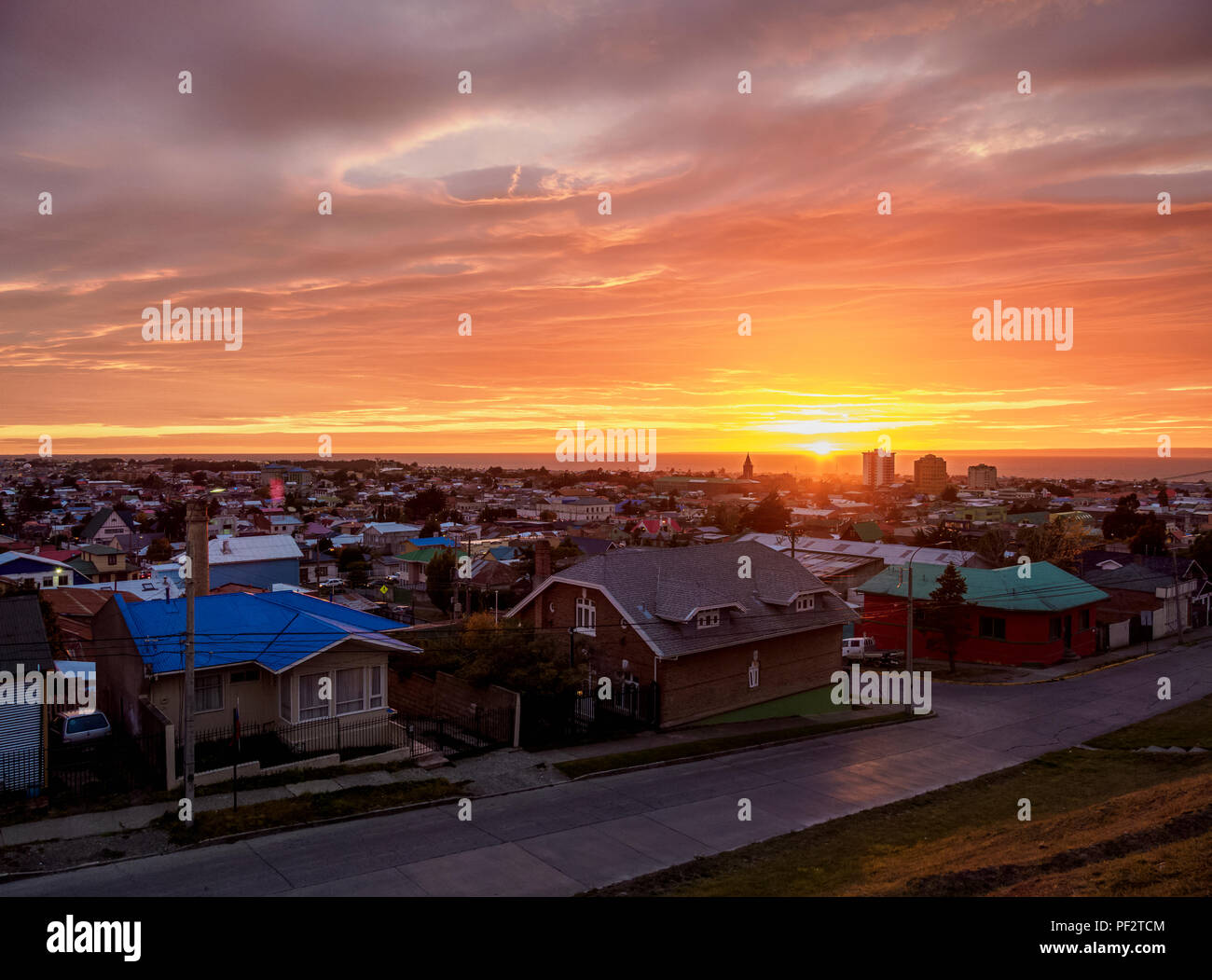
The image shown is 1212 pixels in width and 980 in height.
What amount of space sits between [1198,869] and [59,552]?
306 feet

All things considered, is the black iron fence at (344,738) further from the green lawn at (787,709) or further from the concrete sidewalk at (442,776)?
the green lawn at (787,709)

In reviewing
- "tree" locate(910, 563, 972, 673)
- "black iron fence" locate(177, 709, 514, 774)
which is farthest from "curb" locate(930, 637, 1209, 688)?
"black iron fence" locate(177, 709, 514, 774)

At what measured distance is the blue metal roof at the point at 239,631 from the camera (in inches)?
1020

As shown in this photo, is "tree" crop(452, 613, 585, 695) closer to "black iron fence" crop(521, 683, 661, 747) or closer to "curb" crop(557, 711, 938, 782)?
"black iron fence" crop(521, 683, 661, 747)

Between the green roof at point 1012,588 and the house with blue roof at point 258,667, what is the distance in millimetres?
34904

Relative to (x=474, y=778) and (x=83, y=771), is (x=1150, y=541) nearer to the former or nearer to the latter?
(x=474, y=778)

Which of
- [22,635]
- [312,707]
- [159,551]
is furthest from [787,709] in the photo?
[159,551]

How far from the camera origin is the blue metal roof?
85.0ft

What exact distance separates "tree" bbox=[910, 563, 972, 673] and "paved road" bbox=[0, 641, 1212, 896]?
12.3 meters

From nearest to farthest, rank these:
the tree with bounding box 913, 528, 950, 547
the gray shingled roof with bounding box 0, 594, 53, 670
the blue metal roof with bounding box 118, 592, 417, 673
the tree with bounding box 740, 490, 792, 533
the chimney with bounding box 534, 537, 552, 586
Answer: the gray shingled roof with bounding box 0, 594, 53, 670
the blue metal roof with bounding box 118, 592, 417, 673
the chimney with bounding box 534, 537, 552, 586
the tree with bounding box 913, 528, 950, 547
the tree with bounding box 740, 490, 792, 533

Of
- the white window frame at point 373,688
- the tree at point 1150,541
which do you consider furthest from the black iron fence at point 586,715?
the tree at point 1150,541

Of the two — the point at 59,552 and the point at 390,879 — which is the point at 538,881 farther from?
the point at 59,552

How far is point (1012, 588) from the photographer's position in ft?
161
